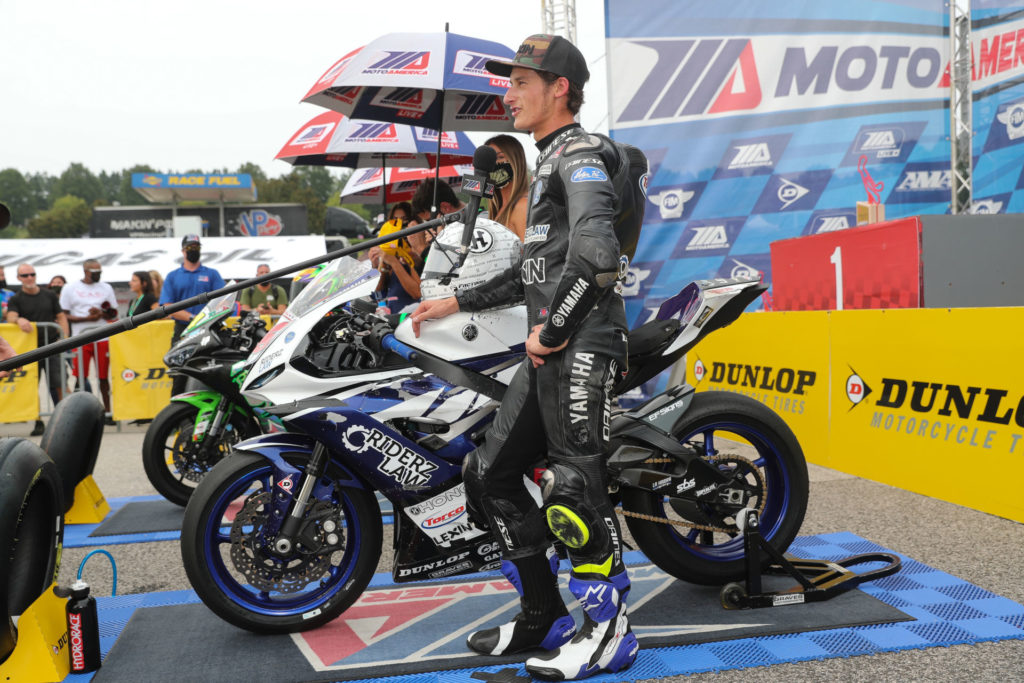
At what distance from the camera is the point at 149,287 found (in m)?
10.3

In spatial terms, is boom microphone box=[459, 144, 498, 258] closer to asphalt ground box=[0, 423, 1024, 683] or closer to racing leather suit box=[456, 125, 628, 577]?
racing leather suit box=[456, 125, 628, 577]

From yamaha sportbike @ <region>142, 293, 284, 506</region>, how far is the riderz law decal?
2.16 metres

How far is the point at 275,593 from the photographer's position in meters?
3.48

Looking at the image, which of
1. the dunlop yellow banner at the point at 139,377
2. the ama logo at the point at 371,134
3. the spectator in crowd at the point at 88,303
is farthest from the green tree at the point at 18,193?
the ama logo at the point at 371,134

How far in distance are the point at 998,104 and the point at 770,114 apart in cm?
213

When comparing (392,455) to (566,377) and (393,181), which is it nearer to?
(566,377)

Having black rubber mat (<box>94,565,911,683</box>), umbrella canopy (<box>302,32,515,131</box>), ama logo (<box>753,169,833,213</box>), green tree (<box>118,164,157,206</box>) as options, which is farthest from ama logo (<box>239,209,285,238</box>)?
green tree (<box>118,164,157,206</box>)

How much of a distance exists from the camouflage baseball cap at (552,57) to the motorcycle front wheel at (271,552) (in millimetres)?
1688

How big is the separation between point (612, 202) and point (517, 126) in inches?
18.5

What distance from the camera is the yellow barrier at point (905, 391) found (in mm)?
4426

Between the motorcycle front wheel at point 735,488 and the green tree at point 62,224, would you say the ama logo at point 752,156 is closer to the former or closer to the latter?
the motorcycle front wheel at point 735,488

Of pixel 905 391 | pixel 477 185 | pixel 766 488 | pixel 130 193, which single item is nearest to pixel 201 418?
pixel 477 185

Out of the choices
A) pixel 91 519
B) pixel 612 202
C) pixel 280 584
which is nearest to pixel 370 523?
pixel 280 584

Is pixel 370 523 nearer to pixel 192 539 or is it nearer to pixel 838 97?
pixel 192 539
